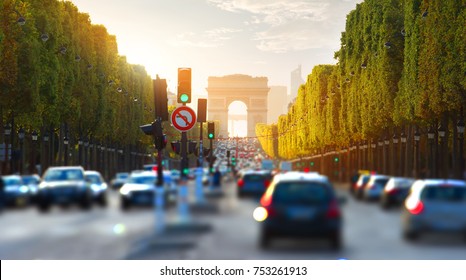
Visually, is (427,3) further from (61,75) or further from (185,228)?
(185,228)

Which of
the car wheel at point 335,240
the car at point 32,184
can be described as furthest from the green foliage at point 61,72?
the car wheel at point 335,240

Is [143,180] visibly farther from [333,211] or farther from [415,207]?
[333,211]

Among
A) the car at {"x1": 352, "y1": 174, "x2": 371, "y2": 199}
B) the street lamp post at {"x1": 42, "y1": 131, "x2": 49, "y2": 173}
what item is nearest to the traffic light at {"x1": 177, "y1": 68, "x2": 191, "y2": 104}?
the car at {"x1": 352, "y1": 174, "x2": 371, "y2": 199}

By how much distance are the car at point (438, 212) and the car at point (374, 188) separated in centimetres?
1423

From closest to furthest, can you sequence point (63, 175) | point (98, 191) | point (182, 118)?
point (182, 118) < point (98, 191) < point (63, 175)

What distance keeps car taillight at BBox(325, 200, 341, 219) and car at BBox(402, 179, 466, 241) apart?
116cm

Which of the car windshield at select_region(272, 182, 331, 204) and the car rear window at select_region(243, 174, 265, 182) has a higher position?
the car windshield at select_region(272, 182, 331, 204)

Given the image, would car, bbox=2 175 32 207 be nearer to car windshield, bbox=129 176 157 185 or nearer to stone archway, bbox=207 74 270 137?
car windshield, bbox=129 176 157 185

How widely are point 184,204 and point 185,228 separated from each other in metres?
2.84

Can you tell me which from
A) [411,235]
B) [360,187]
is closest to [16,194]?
[360,187]

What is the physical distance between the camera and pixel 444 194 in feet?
49.3

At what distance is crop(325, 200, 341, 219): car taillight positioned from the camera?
43.8ft

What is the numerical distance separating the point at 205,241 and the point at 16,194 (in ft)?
63.7
